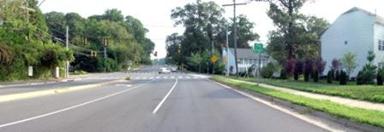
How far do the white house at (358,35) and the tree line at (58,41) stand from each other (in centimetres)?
3072

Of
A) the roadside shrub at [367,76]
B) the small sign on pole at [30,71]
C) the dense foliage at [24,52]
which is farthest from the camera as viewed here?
the small sign on pole at [30,71]

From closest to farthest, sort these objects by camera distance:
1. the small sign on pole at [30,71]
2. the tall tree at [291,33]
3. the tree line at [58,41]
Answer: the tree line at [58,41] → the small sign on pole at [30,71] → the tall tree at [291,33]

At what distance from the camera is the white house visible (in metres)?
61.2

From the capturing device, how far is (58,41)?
111 meters

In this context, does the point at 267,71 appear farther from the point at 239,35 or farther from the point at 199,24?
the point at 239,35

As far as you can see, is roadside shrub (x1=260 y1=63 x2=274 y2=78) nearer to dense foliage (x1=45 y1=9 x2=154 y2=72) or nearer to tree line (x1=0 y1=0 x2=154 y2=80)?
tree line (x1=0 y1=0 x2=154 y2=80)

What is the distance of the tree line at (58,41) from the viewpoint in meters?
59.5

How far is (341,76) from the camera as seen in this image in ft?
167

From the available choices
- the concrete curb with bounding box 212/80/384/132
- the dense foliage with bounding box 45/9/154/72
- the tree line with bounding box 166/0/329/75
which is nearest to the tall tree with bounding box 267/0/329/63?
the tree line with bounding box 166/0/329/75

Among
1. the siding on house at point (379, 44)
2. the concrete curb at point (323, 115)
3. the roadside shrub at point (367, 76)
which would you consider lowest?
the concrete curb at point (323, 115)

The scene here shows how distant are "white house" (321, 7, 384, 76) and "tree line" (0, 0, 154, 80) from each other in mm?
30724

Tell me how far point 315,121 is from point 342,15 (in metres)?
50.8

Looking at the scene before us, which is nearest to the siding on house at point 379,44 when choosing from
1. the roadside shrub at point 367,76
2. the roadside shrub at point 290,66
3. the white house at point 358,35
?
the white house at point 358,35

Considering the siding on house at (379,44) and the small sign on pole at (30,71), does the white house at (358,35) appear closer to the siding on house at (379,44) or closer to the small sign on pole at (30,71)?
the siding on house at (379,44)
